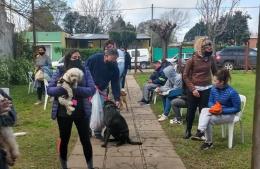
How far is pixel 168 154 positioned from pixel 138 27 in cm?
6538

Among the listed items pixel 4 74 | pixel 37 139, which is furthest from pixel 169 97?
pixel 4 74

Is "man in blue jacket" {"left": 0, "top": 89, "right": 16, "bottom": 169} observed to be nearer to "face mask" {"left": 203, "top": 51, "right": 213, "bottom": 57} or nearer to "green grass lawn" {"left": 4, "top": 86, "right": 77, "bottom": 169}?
"green grass lawn" {"left": 4, "top": 86, "right": 77, "bottom": 169}

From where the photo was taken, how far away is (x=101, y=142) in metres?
8.41

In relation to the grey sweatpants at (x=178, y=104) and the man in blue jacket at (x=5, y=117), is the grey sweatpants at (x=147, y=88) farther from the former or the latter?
the man in blue jacket at (x=5, y=117)

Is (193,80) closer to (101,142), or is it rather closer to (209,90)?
(209,90)

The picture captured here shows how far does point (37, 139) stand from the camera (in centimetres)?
880

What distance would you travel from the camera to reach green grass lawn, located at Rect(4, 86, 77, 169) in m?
7.03

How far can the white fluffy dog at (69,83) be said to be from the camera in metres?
5.76

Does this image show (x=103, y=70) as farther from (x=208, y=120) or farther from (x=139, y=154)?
(x=208, y=120)

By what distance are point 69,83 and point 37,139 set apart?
331cm

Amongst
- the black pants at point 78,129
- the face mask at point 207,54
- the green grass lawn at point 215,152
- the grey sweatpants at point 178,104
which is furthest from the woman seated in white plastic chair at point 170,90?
the black pants at point 78,129

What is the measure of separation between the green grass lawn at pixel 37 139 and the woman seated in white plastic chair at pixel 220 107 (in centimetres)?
236

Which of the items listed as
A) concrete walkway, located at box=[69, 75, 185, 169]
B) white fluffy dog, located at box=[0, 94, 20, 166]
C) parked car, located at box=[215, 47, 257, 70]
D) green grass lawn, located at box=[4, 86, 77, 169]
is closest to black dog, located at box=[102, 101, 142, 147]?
concrete walkway, located at box=[69, 75, 185, 169]

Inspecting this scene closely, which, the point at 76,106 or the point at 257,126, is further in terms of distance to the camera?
the point at 76,106
